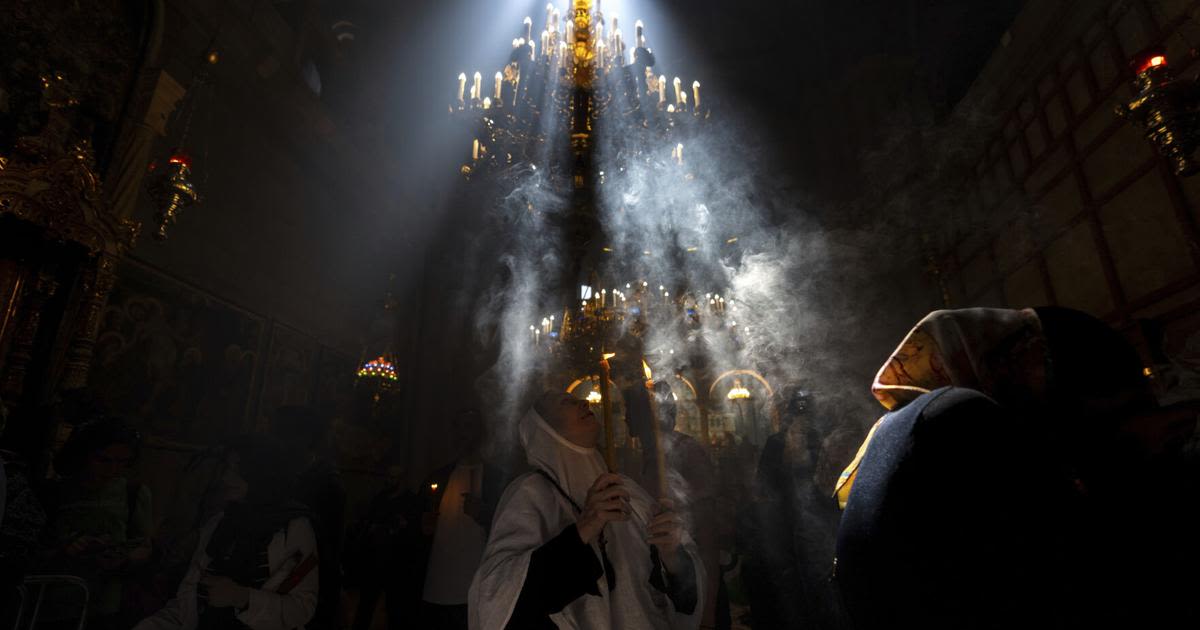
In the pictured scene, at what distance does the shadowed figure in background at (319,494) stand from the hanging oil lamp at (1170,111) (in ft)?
16.3

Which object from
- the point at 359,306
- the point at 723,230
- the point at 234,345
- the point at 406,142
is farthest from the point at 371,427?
the point at 723,230

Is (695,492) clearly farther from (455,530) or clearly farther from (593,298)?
(593,298)

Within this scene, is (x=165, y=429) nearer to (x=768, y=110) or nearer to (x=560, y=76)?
(x=560, y=76)

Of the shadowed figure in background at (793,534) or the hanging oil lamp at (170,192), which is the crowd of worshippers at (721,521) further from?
the hanging oil lamp at (170,192)

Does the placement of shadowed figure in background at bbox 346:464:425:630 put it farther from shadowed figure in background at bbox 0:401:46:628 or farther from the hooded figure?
the hooded figure

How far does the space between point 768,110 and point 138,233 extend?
27.4 feet

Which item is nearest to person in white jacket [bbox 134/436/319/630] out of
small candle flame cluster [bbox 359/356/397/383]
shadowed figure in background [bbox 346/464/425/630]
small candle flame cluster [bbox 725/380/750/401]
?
shadowed figure in background [bbox 346/464/425/630]

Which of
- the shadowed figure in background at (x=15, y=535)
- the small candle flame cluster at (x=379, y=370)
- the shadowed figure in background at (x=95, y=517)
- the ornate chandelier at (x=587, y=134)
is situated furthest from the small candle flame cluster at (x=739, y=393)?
the shadowed figure in background at (x=15, y=535)

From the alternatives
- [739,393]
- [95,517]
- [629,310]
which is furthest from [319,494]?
[739,393]

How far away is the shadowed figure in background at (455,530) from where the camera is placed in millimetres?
3361

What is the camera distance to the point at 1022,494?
0.96 meters

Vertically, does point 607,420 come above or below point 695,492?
above

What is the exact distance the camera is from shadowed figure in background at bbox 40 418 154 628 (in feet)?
10.3

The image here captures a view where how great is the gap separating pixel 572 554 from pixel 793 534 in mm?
2075
